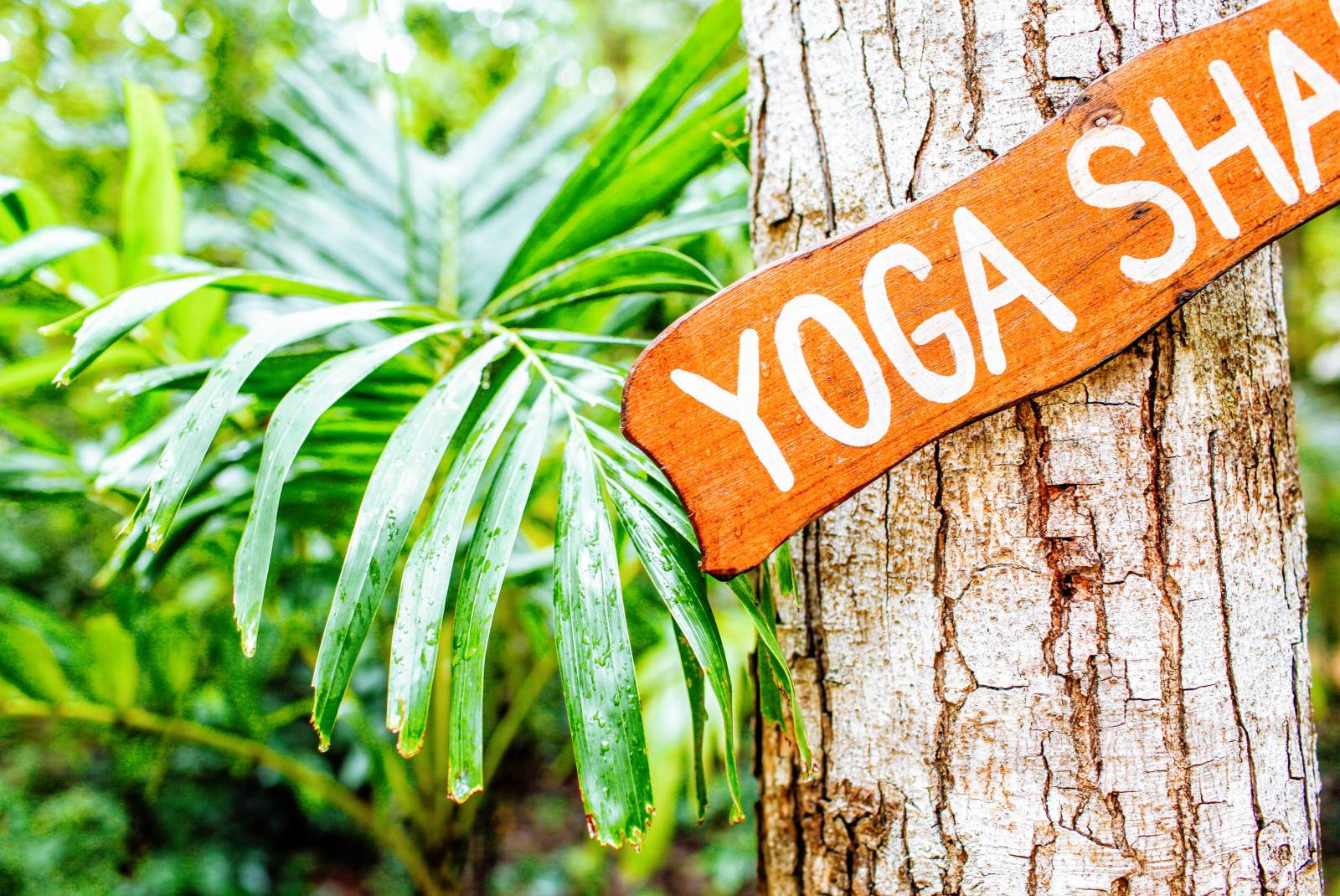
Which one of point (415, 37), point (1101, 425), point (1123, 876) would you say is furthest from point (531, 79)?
point (415, 37)

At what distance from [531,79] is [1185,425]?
1.04 m

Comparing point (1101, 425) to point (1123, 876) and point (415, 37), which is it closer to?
point (1123, 876)

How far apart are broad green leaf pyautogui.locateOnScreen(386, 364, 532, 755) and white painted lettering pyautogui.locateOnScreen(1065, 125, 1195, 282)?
0.38 meters

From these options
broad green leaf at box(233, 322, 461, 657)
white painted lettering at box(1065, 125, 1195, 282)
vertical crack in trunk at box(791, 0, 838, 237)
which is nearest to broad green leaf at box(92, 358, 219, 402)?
broad green leaf at box(233, 322, 461, 657)

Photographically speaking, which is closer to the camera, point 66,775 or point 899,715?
point 899,715

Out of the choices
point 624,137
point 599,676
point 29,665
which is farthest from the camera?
point 29,665

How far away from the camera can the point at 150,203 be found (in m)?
0.69

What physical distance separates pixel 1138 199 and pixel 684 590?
1.11 feet

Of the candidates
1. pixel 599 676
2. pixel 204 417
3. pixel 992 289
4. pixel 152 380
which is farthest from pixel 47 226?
pixel 992 289

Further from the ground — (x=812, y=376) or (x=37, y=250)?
(x=37, y=250)

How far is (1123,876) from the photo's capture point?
396mm

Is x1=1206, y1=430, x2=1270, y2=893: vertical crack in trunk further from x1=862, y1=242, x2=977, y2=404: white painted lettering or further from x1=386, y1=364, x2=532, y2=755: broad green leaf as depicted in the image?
x1=386, y1=364, x2=532, y2=755: broad green leaf

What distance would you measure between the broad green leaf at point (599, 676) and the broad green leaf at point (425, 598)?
2.4 inches

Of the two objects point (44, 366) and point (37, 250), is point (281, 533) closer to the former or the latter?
point (44, 366)
